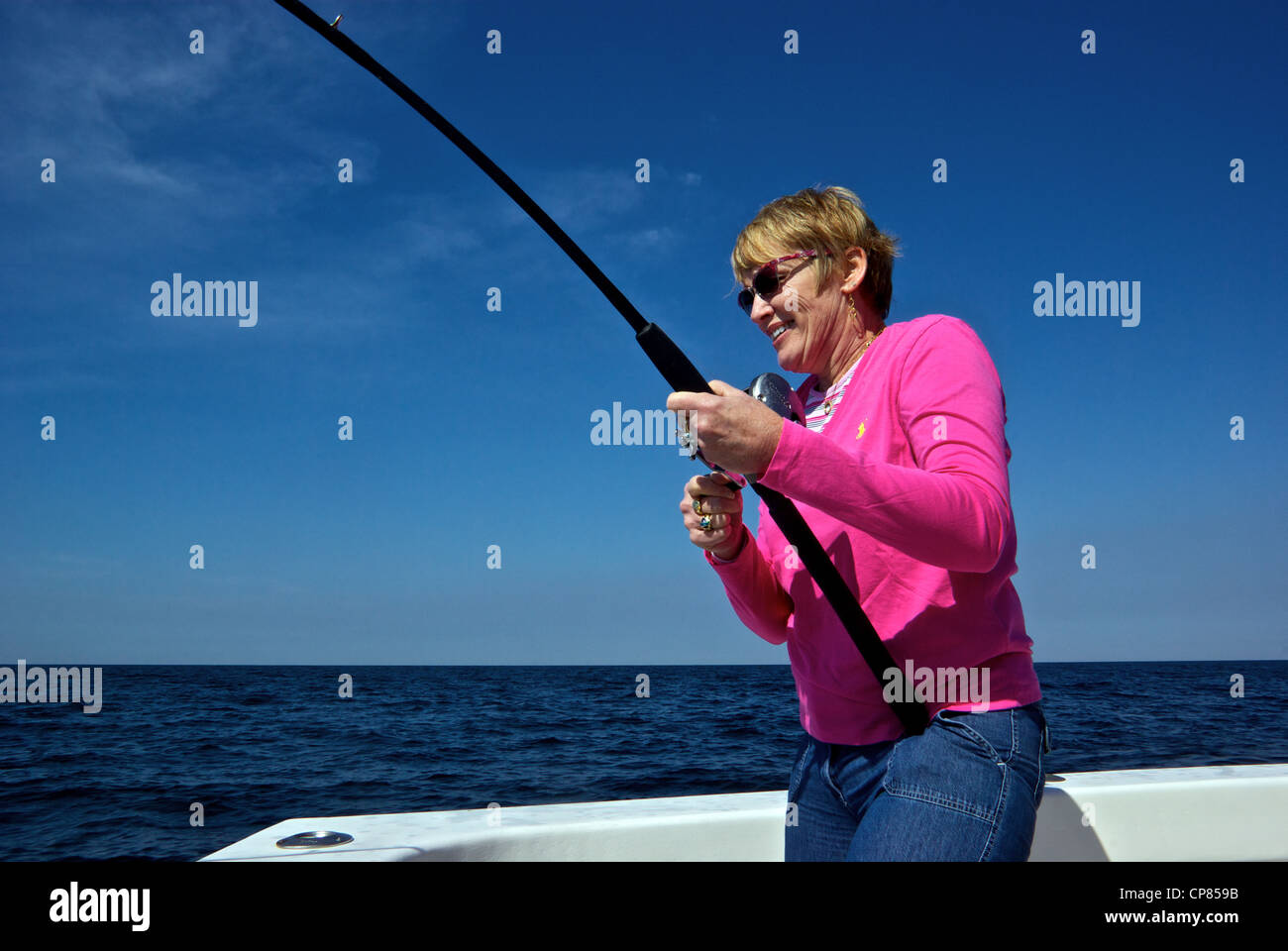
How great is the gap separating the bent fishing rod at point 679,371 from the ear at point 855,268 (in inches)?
10.1

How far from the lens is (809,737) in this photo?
1.58 metres

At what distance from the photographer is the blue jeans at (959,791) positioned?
3.82 ft

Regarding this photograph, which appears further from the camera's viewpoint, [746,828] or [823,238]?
[746,828]

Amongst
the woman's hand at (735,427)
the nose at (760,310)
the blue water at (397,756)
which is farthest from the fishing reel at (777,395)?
the blue water at (397,756)

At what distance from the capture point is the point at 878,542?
56.0 inches

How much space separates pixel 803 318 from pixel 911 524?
605 millimetres

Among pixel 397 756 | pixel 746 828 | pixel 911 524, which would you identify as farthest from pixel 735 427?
pixel 397 756

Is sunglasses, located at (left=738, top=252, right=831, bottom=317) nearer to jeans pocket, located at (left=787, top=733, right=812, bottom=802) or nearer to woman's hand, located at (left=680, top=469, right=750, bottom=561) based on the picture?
woman's hand, located at (left=680, top=469, right=750, bottom=561)

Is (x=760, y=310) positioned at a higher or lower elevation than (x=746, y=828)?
higher

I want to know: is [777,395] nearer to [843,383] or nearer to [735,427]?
[843,383]

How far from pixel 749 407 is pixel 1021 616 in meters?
0.63
